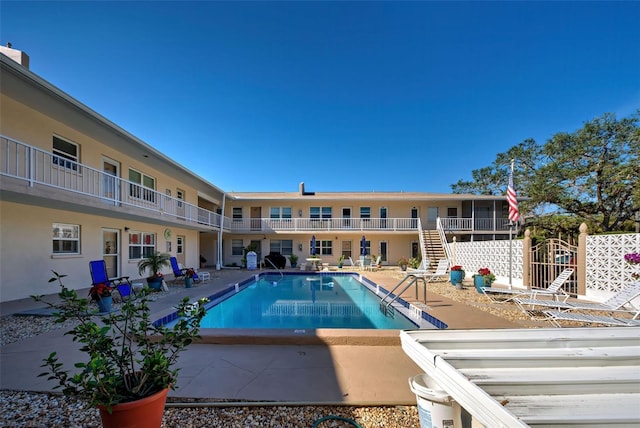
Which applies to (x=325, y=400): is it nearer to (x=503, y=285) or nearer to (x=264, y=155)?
(x=503, y=285)

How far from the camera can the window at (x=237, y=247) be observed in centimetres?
2114

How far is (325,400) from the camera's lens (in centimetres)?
296

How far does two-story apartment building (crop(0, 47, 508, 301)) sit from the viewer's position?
7.33 meters

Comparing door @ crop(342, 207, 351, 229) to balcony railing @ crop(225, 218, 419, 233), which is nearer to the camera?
balcony railing @ crop(225, 218, 419, 233)

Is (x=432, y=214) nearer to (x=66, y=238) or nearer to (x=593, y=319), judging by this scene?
(x=593, y=319)

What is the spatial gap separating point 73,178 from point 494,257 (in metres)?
16.4

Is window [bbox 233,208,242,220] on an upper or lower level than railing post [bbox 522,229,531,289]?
upper

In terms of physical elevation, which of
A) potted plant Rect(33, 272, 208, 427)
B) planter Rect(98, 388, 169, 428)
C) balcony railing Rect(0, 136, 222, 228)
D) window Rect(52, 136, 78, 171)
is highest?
window Rect(52, 136, 78, 171)

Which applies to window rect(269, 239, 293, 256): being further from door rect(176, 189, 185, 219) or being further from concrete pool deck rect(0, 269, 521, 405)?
concrete pool deck rect(0, 269, 521, 405)

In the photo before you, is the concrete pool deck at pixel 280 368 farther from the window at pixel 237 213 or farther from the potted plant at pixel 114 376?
the window at pixel 237 213

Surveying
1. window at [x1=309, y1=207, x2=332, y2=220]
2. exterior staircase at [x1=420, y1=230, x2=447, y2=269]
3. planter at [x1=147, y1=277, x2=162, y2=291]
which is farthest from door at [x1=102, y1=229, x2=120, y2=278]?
exterior staircase at [x1=420, y1=230, x2=447, y2=269]

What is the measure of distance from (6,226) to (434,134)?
25066mm

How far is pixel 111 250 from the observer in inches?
440

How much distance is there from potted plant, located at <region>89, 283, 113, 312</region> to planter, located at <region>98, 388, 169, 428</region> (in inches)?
220
